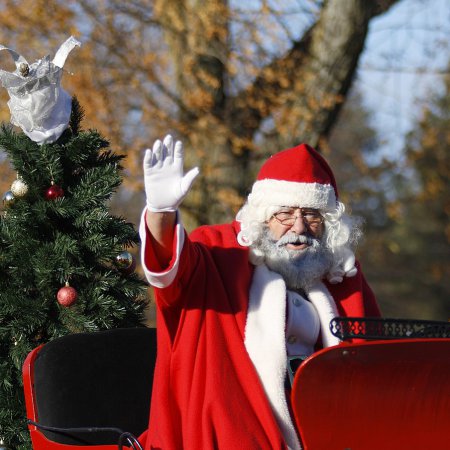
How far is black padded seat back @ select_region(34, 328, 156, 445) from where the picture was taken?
11.0 ft

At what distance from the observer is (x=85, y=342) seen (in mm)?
3490

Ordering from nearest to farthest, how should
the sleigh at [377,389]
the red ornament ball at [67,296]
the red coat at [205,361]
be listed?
the sleigh at [377,389]
the red coat at [205,361]
the red ornament ball at [67,296]

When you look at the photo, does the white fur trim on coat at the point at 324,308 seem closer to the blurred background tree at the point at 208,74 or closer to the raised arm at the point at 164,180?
the raised arm at the point at 164,180

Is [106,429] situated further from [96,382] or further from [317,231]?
[317,231]

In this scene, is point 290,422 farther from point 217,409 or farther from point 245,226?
point 245,226

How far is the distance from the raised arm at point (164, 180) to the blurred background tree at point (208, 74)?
703 centimetres

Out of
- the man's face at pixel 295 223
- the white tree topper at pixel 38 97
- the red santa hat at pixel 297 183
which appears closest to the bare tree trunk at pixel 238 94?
the white tree topper at pixel 38 97

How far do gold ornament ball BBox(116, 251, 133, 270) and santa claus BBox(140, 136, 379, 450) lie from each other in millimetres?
683

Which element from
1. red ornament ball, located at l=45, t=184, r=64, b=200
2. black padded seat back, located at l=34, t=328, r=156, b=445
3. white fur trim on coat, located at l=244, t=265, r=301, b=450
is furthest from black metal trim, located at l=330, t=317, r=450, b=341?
red ornament ball, located at l=45, t=184, r=64, b=200

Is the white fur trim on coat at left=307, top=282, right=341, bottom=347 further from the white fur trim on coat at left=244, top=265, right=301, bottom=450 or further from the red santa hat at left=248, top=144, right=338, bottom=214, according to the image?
the red santa hat at left=248, top=144, right=338, bottom=214

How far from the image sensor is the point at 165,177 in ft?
9.58

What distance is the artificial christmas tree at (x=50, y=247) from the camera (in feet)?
13.0

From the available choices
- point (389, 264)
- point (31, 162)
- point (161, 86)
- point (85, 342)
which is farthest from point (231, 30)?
point (389, 264)

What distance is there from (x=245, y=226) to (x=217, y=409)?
0.83 metres
